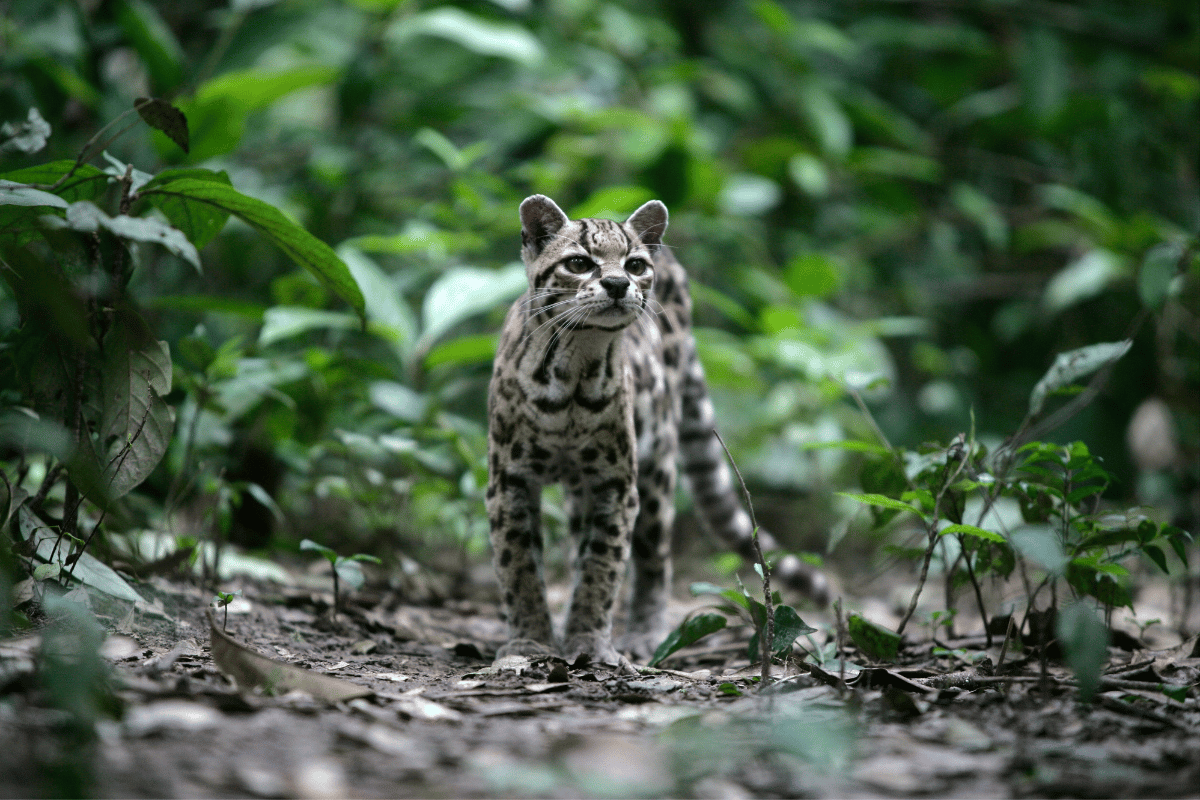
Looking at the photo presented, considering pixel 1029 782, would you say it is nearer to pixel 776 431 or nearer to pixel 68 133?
pixel 776 431

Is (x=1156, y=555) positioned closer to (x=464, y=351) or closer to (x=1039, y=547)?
(x=1039, y=547)

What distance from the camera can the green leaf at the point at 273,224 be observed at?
360 cm

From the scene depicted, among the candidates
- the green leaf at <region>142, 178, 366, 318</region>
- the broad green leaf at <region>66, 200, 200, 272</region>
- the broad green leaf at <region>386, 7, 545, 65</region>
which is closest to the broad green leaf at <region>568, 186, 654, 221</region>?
the broad green leaf at <region>386, 7, 545, 65</region>

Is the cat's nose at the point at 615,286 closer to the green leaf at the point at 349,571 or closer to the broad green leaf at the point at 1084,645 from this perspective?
the green leaf at the point at 349,571

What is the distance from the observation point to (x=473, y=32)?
301 inches

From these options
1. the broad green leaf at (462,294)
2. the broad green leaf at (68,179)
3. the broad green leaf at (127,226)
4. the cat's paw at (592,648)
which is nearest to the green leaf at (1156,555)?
the cat's paw at (592,648)

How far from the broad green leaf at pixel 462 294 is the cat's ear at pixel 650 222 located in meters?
1.39

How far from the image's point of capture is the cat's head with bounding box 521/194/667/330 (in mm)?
4113

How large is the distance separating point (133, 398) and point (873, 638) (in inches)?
115

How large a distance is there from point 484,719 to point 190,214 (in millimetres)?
2353

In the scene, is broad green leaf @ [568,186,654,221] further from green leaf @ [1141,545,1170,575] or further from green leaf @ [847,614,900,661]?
green leaf @ [1141,545,1170,575]

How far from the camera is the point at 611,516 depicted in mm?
4508

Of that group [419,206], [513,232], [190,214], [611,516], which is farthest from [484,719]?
[419,206]

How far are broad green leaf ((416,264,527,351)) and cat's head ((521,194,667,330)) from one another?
3.58 ft
